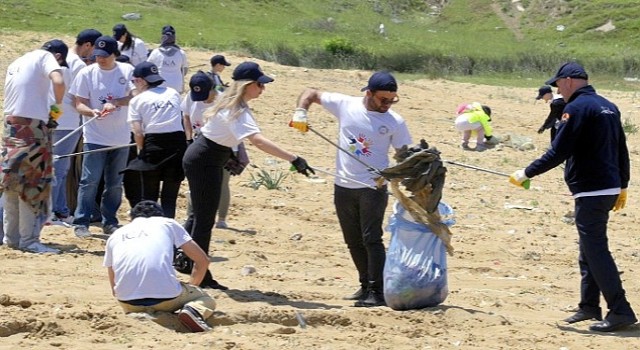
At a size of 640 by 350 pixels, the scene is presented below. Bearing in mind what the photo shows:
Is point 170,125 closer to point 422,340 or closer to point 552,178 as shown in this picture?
point 422,340

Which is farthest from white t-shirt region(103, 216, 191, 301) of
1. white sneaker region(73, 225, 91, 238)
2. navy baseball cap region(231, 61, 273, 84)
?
white sneaker region(73, 225, 91, 238)

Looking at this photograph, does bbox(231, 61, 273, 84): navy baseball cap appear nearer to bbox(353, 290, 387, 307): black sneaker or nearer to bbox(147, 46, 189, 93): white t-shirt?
bbox(353, 290, 387, 307): black sneaker

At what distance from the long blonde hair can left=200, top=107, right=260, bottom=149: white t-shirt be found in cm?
2

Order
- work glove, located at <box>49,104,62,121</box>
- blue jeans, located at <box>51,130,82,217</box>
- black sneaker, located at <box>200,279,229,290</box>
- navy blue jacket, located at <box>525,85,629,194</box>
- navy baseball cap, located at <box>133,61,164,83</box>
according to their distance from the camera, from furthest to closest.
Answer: blue jeans, located at <box>51,130,82,217</box> < navy baseball cap, located at <box>133,61,164,83</box> < work glove, located at <box>49,104,62,121</box> < black sneaker, located at <box>200,279,229,290</box> < navy blue jacket, located at <box>525,85,629,194</box>

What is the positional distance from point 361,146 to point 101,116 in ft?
10.1

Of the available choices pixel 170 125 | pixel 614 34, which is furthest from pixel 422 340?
pixel 614 34

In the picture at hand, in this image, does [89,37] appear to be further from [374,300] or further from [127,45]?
[374,300]

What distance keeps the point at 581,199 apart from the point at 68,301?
3439mm

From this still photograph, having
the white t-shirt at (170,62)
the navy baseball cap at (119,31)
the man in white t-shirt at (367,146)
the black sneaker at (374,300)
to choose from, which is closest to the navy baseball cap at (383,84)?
the man in white t-shirt at (367,146)

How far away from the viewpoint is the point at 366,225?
28.2 ft

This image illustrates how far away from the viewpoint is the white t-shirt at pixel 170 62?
13992 mm

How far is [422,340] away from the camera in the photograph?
7.77m

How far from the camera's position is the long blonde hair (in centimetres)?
828

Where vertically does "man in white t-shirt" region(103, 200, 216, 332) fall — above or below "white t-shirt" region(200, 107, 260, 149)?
below
